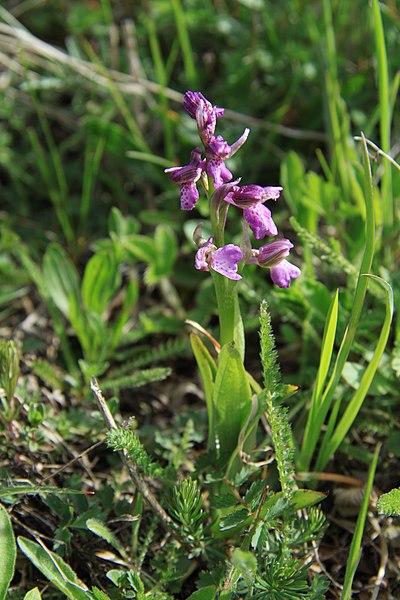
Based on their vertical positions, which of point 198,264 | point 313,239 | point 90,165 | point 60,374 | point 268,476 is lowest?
point 60,374

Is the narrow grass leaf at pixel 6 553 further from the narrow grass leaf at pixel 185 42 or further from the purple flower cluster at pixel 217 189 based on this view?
the narrow grass leaf at pixel 185 42

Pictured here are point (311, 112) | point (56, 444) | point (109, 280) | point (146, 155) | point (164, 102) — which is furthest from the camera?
point (311, 112)

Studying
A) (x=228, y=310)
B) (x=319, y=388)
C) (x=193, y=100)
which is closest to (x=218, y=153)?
(x=193, y=100)

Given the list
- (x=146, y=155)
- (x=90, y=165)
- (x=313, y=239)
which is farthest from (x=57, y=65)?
(x=313, y=239)

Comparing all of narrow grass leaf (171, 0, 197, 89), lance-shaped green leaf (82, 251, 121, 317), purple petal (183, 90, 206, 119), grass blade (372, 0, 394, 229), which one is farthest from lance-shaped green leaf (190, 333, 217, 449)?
narrow grass leaf (171, 0, 197, 89)

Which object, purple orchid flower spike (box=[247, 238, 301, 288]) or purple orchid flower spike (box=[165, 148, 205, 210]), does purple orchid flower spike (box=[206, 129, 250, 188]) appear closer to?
purple orchid flower spike (box=[165, 148, 205, 210])

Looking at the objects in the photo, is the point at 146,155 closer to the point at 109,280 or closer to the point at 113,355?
the point at 109,280

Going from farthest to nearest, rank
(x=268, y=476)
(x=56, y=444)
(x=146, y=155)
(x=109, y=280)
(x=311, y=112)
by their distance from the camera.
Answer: (x=311, y=112) < (x=146, y=155) < (x=109, y=280) < (x=56, y=444) < (x=268, y=476)
